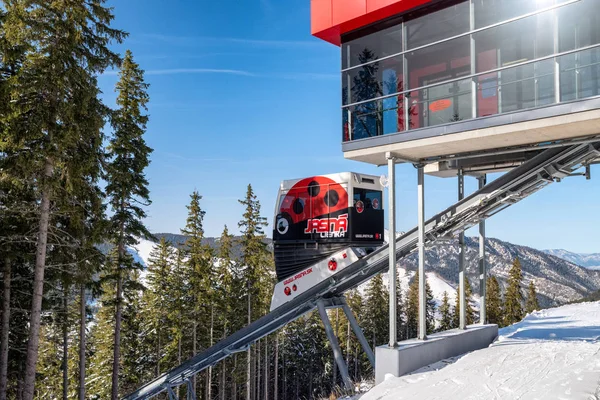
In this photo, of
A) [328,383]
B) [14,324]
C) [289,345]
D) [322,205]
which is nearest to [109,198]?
[14,324]

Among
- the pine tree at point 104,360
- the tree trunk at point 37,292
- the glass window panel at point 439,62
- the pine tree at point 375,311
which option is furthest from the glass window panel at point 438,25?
the pine tree at point 375,311

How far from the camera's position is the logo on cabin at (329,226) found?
12.2m

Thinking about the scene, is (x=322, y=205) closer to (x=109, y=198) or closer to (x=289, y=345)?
(x=109, y=198)

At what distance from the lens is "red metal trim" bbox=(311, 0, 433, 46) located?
9.58 meters

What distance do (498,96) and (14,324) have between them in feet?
54.4

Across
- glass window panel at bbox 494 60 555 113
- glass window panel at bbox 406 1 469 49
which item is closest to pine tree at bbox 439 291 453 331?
glass window panel at bbox 406 1 469 49

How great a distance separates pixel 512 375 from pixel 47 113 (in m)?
11.7

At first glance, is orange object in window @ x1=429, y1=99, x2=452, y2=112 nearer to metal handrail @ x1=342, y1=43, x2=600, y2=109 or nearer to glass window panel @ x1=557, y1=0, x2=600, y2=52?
metal handrail @ x1=342, y1=43, x2=600, y2=109

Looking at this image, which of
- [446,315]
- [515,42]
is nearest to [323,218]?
[515,42]

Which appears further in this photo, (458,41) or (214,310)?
(214,310)

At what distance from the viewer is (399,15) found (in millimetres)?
9703

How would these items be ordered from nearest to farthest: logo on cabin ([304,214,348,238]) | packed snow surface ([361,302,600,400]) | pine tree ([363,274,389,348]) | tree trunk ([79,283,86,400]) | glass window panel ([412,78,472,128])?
packed snow surface ([361,302,600,400]), glass window panel ([412,78,472,128]), logo on cabin ([304,214,348,238]), tree trunk ([79,283,86,400]), pine tree ([363,274,389,348])

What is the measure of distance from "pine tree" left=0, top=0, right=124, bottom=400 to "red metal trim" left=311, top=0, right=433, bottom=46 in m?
6.33

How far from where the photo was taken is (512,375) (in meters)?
7.77
